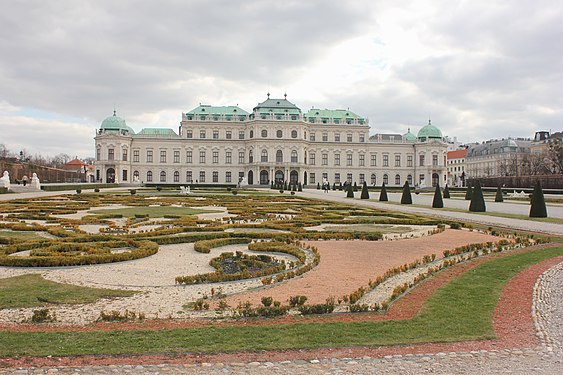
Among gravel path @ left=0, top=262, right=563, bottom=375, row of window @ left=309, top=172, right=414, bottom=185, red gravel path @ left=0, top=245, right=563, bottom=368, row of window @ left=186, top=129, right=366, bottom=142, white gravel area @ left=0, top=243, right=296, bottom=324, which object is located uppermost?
row of window @ left=186, top=129, right=366, bottom=142

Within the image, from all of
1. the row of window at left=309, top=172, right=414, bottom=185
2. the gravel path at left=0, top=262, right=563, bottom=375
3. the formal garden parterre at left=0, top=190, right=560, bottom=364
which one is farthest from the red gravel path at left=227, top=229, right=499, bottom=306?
the row of window at left=309, top=172, right=414, bottom=185

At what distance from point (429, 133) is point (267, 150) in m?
33.1

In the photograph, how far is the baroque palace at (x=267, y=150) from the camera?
281 ft

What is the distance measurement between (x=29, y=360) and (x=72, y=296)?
256 cm

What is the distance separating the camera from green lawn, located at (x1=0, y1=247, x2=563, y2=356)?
5.37 meters

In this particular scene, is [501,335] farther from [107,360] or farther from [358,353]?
[107,360]

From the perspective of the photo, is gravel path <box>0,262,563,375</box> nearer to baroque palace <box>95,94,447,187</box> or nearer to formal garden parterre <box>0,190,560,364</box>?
formal garden parterre <box>0,190,560,364</box>

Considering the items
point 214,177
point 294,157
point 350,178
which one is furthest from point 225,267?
point 350,178

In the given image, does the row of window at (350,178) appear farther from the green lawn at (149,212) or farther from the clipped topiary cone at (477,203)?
the green lawn at (149,212)

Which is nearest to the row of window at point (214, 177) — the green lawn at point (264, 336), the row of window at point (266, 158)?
the row of window at point (266, 158)

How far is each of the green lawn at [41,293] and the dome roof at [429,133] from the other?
90.7 meters

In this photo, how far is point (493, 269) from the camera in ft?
31.9

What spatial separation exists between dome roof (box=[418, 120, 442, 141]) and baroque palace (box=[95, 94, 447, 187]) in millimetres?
217

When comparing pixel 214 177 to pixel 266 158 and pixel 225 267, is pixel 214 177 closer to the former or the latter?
pixel 266 158
